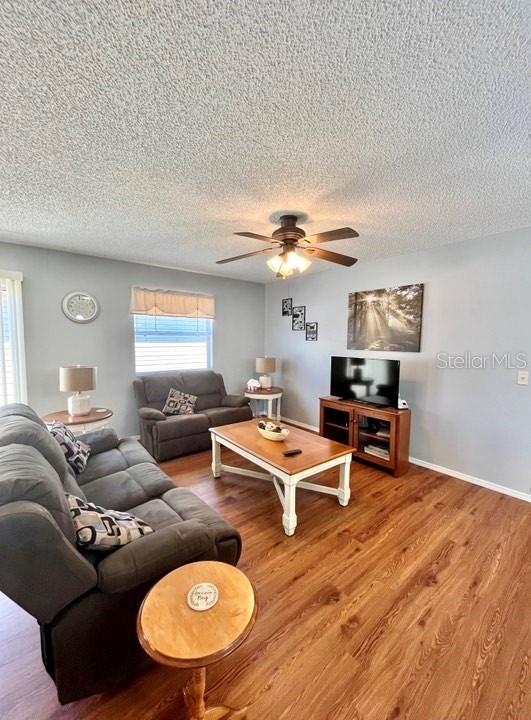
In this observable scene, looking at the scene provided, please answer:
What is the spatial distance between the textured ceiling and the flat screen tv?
1.57 m

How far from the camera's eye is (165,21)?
94cm

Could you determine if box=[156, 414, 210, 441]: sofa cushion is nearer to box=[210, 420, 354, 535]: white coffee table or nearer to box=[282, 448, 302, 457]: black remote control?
box=[210, 420, 354, 535]: white coffee table

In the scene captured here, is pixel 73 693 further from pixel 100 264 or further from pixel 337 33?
pixel 100 264

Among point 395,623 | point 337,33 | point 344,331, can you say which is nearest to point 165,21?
point 337,33

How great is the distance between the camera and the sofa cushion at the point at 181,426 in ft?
11.5

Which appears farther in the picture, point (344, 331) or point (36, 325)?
point (344, 331)

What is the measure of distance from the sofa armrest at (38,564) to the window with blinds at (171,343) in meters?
3.35

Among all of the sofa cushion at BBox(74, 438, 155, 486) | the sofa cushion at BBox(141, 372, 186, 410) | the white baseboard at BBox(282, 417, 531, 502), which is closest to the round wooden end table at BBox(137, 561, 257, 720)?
the sofa cushion at BBox(74, 438, 155, 486)

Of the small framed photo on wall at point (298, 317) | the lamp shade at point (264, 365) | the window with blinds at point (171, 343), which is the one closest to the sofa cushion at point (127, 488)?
the window with blinds at point (171, 343)

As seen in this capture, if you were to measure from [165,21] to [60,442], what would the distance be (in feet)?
7.99

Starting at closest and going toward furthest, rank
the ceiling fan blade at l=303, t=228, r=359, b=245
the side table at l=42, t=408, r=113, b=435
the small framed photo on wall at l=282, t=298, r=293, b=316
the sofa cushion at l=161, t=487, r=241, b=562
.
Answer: the sofa cushion at l=161, t=487, r=241, b=562, the ceiling fan blade at l=303, t=228, r=359, b=245, the side table at l=42, t=408, r=113, b=435, the small framed photo on wall at l=282, t=298, r=293, b=316

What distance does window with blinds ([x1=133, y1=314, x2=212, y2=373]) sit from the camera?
420cm

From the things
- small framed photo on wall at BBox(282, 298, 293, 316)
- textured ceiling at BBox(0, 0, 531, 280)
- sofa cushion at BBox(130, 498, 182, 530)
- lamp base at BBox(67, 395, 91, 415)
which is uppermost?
textured ceiling at BBox(0, 0, 531, 280)

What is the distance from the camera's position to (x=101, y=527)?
130 centimetres
